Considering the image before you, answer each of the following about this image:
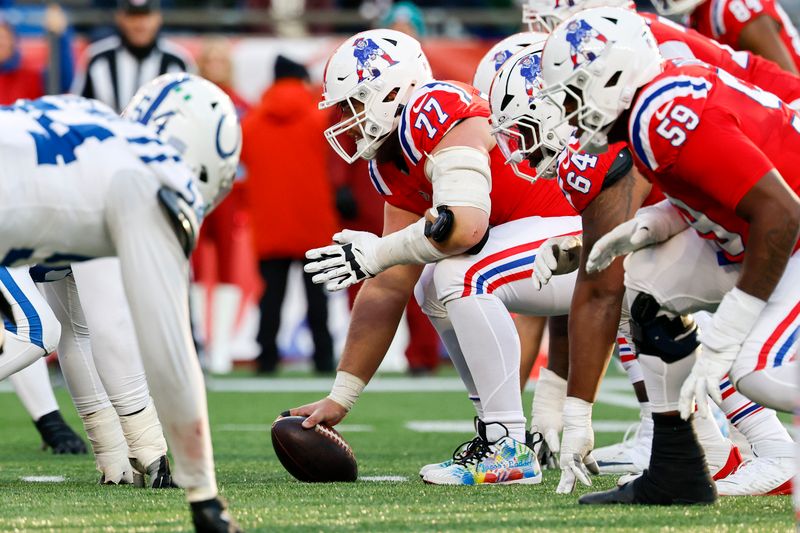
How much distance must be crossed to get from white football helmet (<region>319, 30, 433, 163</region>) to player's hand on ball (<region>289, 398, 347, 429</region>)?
2.60ft

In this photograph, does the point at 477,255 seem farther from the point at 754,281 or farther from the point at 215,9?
the point at 215,9

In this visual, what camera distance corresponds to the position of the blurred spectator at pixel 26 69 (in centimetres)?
880

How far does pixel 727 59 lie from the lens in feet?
15.8

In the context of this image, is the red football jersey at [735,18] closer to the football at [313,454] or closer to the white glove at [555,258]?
the white glove at [555,258]

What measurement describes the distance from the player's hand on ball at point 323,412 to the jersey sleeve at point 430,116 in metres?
0.81

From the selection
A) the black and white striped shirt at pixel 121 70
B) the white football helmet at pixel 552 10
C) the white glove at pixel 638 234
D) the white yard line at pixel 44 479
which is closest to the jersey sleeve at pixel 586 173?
the white glove at pixel 638 234

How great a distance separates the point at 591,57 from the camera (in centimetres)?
343

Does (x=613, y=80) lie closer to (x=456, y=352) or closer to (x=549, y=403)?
A: (x=456, y=352)

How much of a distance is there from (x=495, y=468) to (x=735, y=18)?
219 cm

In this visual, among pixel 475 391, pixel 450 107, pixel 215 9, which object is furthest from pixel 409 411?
pixel 215 9

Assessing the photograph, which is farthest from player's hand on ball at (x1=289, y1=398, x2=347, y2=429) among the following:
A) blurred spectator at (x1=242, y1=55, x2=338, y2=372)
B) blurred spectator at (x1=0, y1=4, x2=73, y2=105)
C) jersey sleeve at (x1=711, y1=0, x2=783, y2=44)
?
blurred spectator at (x1=0, y1=4, x2=73, y2=105)

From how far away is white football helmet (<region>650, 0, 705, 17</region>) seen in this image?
5.19 meters

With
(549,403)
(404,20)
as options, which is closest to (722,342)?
(549,403)

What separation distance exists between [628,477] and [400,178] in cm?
135
